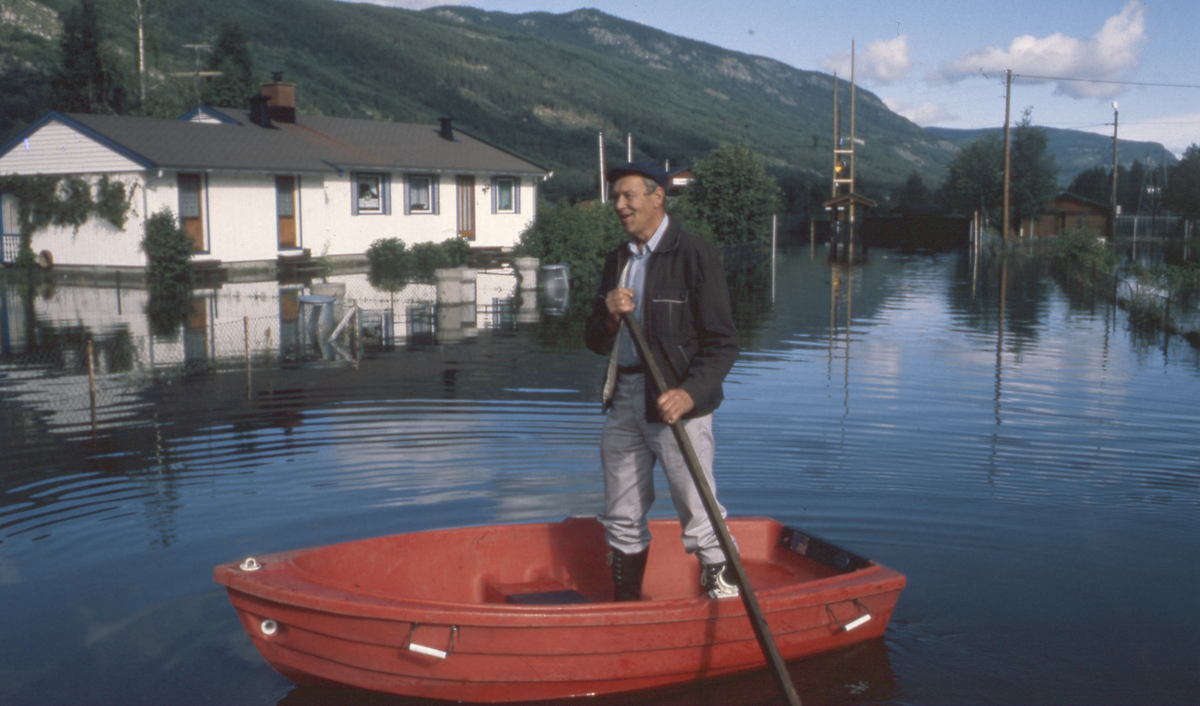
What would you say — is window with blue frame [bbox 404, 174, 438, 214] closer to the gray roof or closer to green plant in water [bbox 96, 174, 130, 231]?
the gray roof

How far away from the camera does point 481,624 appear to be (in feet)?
14.9

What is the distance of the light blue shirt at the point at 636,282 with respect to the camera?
4.89 meters

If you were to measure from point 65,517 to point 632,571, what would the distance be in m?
4.28

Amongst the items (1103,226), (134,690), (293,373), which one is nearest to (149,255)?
(293,373)

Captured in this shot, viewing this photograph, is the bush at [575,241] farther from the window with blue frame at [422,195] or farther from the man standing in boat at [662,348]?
the man standing in boat at [662,348]

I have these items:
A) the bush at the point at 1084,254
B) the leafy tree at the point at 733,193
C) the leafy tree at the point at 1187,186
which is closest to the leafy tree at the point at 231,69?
the leafy tree at the point at 733,193

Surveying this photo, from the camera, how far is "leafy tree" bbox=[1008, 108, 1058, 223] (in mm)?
68250

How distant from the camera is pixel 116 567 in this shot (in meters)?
6.38

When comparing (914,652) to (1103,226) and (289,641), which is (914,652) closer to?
(289,641)

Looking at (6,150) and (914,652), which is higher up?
(6,150)

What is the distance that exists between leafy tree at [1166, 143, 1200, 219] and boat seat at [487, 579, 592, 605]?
69.8 metres

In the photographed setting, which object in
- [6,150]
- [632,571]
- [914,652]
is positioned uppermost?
[6,150]

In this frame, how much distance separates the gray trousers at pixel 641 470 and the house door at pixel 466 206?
32391 mm

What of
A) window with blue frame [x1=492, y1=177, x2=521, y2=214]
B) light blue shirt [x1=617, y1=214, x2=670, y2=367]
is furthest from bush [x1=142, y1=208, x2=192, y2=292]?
light blue shirt [x1=617, y1=214, x2=670, y2=367]
